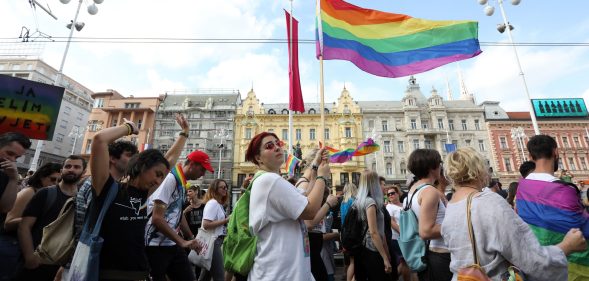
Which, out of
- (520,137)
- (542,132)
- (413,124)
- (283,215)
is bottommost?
(283,215)

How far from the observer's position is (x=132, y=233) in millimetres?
2395

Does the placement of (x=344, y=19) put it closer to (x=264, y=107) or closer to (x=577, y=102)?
(x=264, y=107)

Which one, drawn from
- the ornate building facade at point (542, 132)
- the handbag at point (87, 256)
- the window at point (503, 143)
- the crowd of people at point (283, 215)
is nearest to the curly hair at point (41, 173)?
the crowd of people at point (283, 215)

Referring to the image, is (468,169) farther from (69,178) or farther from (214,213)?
(214,213)

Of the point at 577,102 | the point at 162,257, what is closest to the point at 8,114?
the point at 162,257

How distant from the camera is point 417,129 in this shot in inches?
1642

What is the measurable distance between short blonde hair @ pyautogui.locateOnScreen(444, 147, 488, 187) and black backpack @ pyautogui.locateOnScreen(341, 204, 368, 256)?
6.96ft

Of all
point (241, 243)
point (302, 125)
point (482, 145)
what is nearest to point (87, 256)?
point (241, 243)

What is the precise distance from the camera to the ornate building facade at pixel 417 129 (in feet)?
133

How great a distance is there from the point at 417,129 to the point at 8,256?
44.2 meters

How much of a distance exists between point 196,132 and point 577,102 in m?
57.4

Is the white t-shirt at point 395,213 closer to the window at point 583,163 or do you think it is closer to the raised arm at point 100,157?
the raised arm at point 100,157

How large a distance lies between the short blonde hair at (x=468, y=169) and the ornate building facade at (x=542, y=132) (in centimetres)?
4536

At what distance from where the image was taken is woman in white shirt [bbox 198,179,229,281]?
477 centimetres
